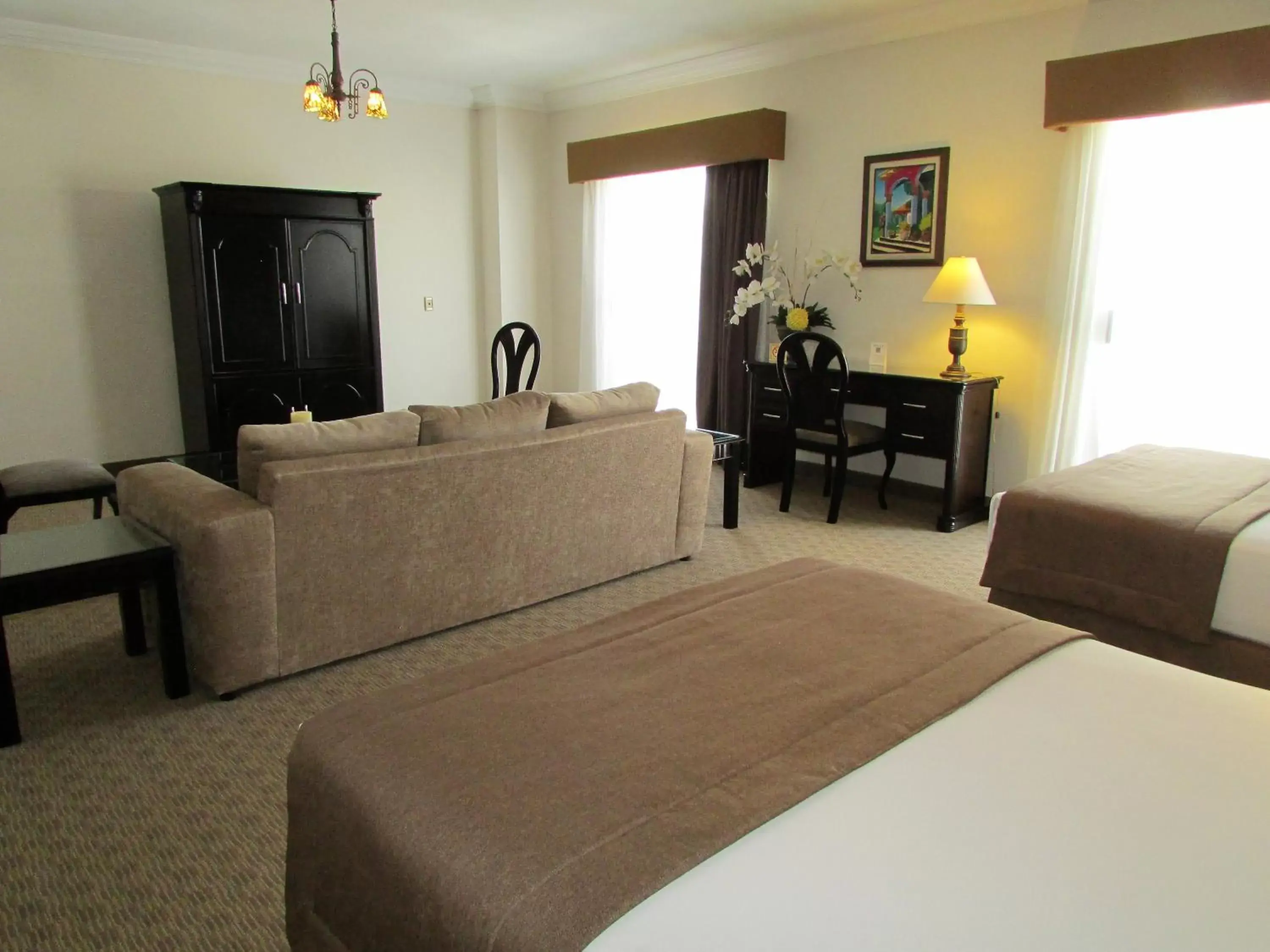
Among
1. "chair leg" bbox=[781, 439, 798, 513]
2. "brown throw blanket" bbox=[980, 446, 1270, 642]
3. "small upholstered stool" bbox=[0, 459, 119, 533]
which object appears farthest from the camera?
"chair leg" bbox=[781, 439, 798, 513]

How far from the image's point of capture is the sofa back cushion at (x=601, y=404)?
337 centimetres

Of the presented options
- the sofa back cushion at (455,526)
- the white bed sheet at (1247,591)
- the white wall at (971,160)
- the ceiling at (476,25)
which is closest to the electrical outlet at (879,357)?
the white wall at (971,160)

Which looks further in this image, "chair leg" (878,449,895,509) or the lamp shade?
"chair leg" (878,449,895,509)

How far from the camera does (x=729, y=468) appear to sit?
4414 millimetres

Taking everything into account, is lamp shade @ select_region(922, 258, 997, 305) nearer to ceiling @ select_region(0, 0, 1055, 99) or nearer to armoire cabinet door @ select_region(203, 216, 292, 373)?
ceiling @ select_region(0, 0, 1055, 99)

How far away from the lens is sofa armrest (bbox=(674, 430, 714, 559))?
386cm

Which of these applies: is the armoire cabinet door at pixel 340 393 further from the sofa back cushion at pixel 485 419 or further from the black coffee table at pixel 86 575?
the black coffee table at pixel 86 575

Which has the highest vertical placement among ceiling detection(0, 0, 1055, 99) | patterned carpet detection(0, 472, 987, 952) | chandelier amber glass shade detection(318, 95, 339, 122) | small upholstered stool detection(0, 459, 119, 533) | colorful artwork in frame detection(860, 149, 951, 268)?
ceiling detection(0, 0, 1055, 99)

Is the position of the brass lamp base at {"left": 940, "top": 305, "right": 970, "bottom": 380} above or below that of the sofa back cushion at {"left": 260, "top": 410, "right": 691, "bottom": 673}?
above

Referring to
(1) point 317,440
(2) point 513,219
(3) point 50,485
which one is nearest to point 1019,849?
(1) point 317,440

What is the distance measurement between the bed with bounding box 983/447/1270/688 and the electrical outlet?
6.49ft

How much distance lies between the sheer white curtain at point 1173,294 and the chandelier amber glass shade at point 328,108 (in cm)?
346

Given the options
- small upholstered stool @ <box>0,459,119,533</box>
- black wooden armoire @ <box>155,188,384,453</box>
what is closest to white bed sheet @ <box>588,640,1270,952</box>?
small upholstered stool @ <box>0,459,119,533</box>

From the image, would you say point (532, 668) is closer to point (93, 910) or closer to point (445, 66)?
point (93, 910)
